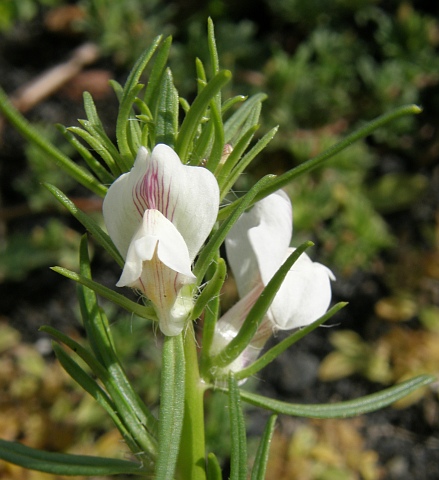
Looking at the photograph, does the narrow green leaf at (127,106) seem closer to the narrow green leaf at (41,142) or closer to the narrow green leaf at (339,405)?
the narrow green leaf at (41,142)

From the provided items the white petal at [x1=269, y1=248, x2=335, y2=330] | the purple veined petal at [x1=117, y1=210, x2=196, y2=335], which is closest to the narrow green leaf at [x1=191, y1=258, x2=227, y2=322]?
the purple veined petal at [x1=117, y1=210, x2=196, y2=335]

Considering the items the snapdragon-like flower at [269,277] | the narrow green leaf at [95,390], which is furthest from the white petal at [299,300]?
the narrow green leaf at [95,390]

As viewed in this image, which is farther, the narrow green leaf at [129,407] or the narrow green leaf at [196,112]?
the narrow green leaf at [129,407]

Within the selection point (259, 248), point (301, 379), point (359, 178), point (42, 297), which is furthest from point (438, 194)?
point (259, 248)

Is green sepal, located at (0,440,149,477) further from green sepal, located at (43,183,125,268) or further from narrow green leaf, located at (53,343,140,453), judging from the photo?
green sepal, located at (43,183,125,268)

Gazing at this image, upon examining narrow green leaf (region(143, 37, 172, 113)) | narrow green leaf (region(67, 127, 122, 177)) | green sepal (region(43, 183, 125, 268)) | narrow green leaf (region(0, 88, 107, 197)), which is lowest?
green sepal (region(43, 183, 125, 268))

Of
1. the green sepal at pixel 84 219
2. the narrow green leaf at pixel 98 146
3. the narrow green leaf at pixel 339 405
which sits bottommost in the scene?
the narrow green leaf at pixel 339 405

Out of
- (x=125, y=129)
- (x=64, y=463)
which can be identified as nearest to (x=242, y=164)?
(x=125, y=129)

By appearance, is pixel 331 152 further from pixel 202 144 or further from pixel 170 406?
pixel 170 406
